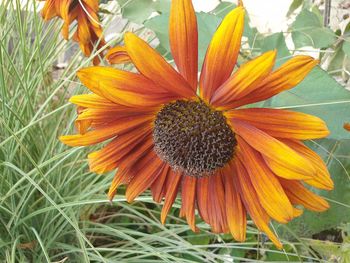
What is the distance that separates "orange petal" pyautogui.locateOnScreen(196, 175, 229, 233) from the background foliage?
0.27 ft

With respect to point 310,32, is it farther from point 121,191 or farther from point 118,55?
point 121,191

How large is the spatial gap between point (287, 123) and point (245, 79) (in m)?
0.04

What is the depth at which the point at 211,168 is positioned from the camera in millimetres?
409

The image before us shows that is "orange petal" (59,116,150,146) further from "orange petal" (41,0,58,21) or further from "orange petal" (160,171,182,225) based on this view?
"orange petal" (41,0,58,21)

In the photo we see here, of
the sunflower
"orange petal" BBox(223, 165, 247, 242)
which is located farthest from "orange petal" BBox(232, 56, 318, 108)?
"orange petal" BBox(223, 165, 247, 242)

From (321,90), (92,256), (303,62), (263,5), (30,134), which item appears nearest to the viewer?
(303,62)

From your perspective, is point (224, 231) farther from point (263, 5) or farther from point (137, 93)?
point (263, 5)

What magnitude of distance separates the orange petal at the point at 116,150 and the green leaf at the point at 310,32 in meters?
0.23

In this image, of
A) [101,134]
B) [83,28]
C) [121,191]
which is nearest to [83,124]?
[101,134]

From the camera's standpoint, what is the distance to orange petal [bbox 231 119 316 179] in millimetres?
302

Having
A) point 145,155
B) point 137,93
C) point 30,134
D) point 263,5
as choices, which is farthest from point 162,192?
point 263,5

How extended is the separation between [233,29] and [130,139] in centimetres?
15

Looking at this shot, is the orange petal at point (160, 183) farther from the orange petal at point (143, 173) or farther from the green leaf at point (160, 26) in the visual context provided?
the green leaf at point (160, 26)

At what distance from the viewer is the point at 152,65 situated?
33cm
